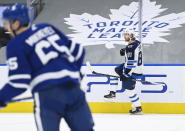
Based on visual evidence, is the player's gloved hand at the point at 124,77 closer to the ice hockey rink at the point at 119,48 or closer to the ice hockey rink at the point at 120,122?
the ice hockey rink at the point at 119,48

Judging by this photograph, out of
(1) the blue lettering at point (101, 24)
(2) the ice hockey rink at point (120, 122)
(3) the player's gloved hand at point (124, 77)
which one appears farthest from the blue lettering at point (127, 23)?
(2) the ice hockey rink at point (120, 122)

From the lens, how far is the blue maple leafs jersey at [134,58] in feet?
21.1

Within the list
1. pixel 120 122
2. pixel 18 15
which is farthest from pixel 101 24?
pixel 18 15

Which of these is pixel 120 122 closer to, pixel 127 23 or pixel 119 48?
pixel 119 48

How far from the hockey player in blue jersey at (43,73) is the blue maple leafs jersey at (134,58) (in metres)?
4.17

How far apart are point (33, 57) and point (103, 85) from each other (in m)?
4.40

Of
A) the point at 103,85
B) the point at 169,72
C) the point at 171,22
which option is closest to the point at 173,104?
the point at 169,72

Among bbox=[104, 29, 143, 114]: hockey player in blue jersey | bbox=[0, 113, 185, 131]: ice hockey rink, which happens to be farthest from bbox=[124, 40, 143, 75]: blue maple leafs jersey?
bbox=[0, 113, 185, 131]: ice hockey rink

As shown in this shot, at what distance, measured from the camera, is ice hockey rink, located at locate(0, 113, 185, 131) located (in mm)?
4965

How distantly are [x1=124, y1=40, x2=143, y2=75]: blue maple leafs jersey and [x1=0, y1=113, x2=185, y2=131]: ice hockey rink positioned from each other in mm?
627

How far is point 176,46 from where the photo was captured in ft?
28.8

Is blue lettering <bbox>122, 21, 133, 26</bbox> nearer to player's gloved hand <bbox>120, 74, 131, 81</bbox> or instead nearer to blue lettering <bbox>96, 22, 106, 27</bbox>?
blue lettering <bbox>96, 22, 106, 27</bbox>

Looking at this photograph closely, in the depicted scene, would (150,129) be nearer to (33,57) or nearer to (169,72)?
(169,72)

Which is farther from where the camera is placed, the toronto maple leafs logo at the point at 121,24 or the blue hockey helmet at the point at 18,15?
the toronto maple leafs logo at the point at 121,24
